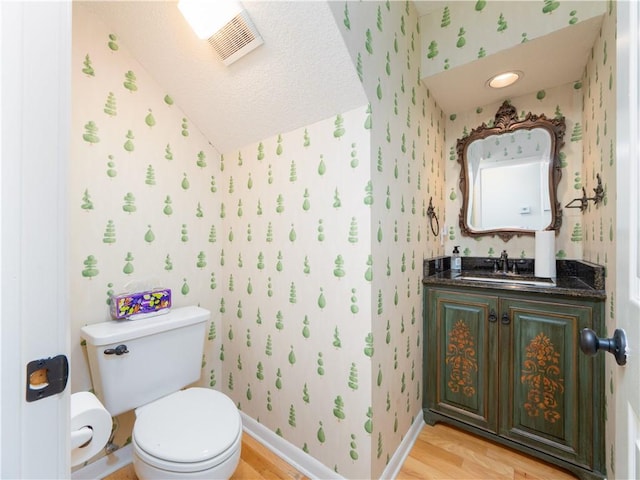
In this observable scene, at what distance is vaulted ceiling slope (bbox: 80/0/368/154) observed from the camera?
108 cm

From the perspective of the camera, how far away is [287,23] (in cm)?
107

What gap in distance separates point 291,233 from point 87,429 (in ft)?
3.32

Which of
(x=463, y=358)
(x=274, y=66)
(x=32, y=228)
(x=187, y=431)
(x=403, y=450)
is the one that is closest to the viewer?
(x=32, y=228)

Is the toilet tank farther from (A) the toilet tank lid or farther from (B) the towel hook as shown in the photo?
(B) the towel hook

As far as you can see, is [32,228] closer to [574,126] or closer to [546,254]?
[546,254]

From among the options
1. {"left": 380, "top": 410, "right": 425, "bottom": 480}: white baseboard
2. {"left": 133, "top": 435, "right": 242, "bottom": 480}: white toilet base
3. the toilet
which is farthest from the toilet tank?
{"left": 380, "top": 410, "right": 425, "bottom": 480}: white baseboard

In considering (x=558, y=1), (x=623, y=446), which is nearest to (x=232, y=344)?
(x=623, y=446)

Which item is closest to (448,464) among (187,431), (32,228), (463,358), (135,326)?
(463,358)

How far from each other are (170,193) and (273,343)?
1.04m

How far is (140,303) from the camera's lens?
1.40 metres

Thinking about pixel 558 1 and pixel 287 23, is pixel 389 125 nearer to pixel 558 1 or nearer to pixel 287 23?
pixel 287 23

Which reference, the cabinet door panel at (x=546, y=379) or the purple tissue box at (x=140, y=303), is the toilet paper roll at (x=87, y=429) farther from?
the cabinet door panel at (x=546, y=379)

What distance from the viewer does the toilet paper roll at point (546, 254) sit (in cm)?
169

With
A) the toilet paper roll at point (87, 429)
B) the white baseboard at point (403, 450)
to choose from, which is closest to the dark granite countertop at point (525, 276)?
the white baseboard at point (403, 450)
